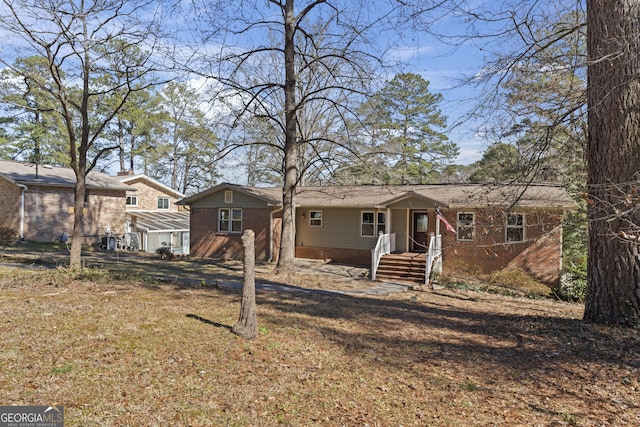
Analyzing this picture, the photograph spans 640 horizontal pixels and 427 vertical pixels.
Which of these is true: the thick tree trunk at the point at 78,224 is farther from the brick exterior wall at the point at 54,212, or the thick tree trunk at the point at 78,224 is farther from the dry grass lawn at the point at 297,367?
the brick exterior wall at the point at 54,212

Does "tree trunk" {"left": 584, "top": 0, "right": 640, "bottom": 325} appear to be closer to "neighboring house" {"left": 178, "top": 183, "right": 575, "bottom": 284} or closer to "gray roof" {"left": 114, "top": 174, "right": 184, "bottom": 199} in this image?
"neighboring house" {"left": 178, "top": 183, "right": 575, "bottom": 284}

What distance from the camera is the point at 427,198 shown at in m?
17.8

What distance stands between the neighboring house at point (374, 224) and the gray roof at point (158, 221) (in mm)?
7348

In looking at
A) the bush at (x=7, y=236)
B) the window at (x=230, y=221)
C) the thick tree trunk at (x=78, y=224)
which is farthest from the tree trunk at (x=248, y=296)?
the bush at (x=7, y=236)

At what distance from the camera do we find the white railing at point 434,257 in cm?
1639

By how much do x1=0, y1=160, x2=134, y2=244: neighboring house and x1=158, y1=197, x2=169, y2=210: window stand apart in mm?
5766

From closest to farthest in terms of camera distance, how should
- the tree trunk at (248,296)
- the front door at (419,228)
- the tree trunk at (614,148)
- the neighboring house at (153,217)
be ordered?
the tree trunk at (248,296) → the tree trunk at (614,148) → the front door at (419,228) → the neighboring house at (153,217)

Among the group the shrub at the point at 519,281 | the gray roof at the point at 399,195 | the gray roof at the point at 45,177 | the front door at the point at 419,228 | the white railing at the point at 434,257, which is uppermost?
the gray roof at the point at 45,177

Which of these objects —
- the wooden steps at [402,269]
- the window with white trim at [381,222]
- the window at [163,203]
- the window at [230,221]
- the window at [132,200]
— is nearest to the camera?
the wooden steps at [402,269]

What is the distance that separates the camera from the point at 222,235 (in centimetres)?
2216

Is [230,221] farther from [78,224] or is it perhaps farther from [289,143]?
[78,224]

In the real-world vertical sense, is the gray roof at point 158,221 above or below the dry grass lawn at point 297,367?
above

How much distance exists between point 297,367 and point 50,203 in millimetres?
25667

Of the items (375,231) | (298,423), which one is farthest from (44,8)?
(375,231)
